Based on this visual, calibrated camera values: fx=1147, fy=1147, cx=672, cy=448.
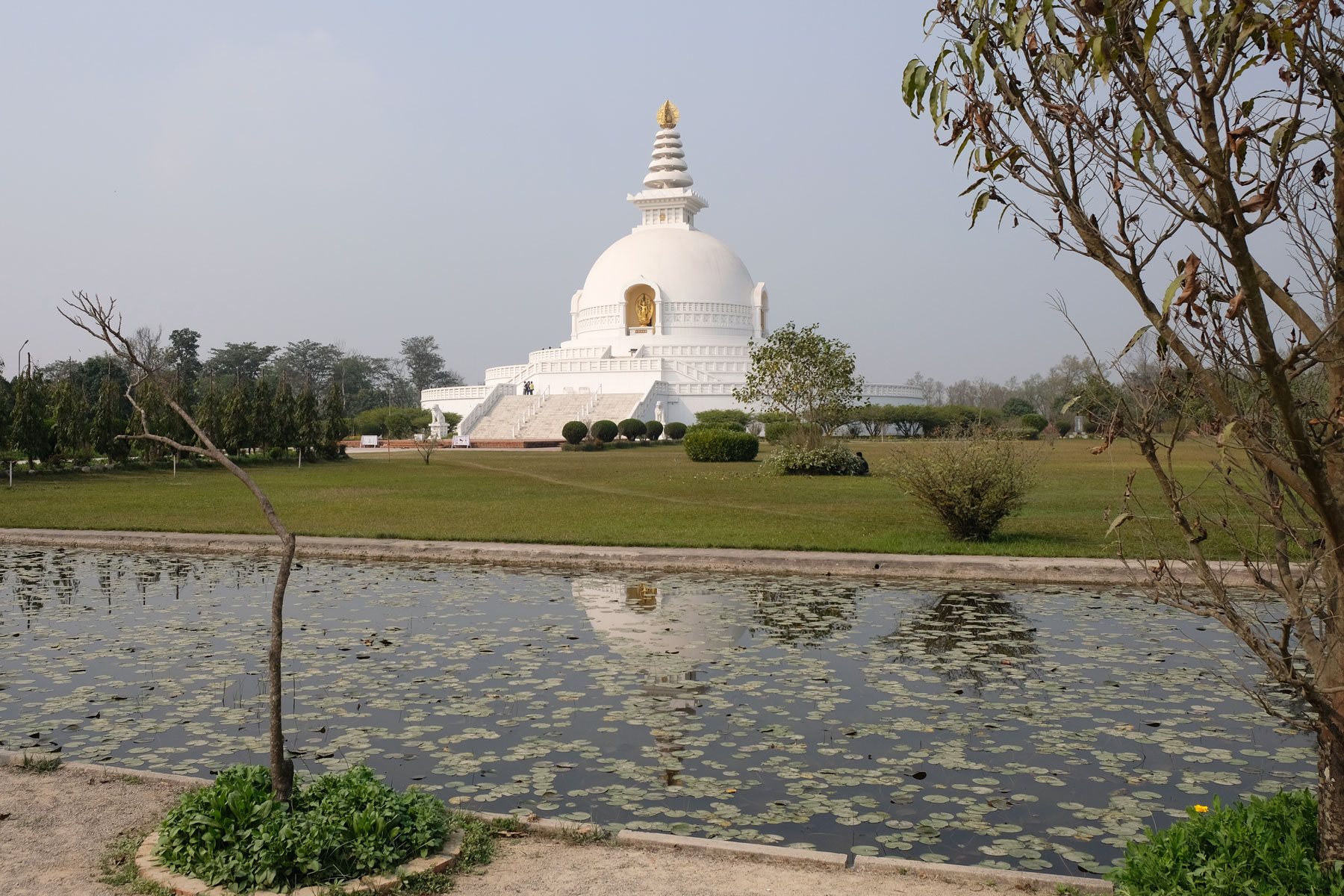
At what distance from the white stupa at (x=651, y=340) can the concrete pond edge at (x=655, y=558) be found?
36.3m

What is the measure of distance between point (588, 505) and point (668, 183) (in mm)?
54017

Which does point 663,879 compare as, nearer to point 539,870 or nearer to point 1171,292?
point 539,870

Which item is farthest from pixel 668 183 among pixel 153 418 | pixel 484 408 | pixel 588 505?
pixel 588 505

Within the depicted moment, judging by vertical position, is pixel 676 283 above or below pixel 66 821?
above

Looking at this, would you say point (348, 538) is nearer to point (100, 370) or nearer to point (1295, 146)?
point (1295, 146)

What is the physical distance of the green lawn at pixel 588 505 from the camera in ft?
49.3

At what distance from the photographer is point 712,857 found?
4.57 metres

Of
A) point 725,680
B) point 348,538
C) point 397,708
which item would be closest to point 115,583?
point 348,538

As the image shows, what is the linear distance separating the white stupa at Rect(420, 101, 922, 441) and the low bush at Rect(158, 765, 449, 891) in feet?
155

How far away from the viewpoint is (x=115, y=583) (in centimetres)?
1223

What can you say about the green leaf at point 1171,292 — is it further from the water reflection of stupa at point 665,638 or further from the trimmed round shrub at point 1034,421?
the trimmed round shrub at point 1034,421

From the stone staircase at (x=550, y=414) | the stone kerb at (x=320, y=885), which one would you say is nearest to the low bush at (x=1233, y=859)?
the stone kerb at (x=320, y=885)

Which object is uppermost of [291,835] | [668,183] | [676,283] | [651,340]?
[668,183]

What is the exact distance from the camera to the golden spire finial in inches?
2768
